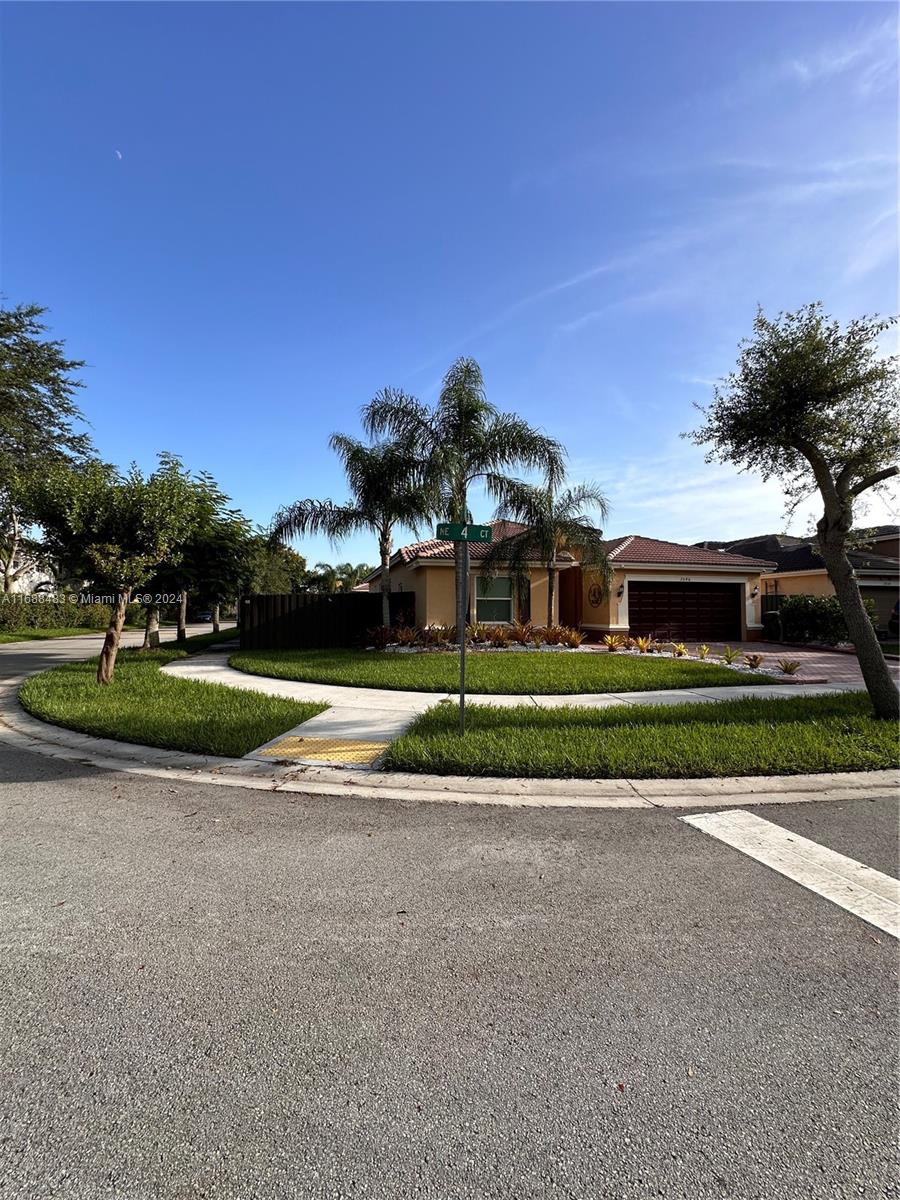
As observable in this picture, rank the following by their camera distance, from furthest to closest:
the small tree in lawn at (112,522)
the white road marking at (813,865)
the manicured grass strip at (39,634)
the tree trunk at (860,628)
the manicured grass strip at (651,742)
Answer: the manicured grass strip at (39,634) < the small tree in lawn at (112,522) < the tree trunk at (860,628) < the manicured grass strip at (651,742) < the white road marking at (813,865)

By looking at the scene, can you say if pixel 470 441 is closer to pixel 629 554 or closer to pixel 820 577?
pixel 629 554

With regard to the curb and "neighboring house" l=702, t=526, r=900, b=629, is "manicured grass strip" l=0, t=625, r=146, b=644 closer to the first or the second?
the curb

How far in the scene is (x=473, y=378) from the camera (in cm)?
1523

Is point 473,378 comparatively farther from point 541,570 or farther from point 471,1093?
point 471,1093

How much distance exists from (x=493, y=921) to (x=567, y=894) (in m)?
0.54

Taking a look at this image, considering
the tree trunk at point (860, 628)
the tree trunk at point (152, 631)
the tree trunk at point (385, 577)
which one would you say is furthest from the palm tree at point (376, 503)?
the tree trunk at point (860, 628)

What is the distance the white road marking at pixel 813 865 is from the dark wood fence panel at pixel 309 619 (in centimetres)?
1426

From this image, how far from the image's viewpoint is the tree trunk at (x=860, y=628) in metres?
7.25

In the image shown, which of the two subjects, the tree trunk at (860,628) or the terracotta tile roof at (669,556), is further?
the terracotta tile roof at (669,556)

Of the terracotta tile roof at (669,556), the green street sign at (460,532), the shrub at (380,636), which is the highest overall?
the terracotta tile roof at (669,556)

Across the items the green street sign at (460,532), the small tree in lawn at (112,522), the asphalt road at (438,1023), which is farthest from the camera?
the small tree in lawn at (112,522)

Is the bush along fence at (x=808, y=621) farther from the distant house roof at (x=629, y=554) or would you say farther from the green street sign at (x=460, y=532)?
the green street sign at (x=460, y=532)

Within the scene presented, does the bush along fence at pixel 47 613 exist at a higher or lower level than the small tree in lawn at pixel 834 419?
lower

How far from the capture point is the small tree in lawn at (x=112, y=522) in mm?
10047
